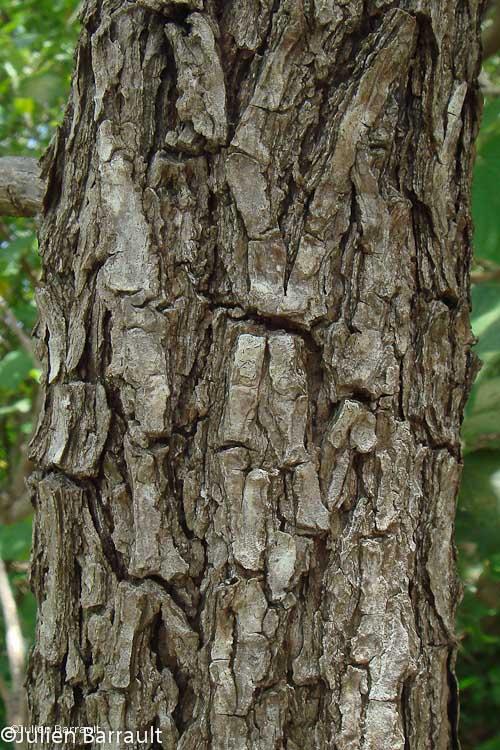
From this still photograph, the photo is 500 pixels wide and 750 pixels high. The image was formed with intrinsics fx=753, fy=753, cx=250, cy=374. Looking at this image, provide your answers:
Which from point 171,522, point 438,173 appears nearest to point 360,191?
point 438,173

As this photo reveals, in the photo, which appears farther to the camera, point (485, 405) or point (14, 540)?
point (14, 540)

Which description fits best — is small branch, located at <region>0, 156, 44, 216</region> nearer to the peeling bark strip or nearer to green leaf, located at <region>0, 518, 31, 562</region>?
the peeling bark strip

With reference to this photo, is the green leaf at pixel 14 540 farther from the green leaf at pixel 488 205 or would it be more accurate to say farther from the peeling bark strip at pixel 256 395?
the green leaf at pixel 488 205

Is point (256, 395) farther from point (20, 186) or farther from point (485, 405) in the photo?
point (485, 405)

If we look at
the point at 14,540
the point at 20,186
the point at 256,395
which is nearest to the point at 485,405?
the point at 256,395

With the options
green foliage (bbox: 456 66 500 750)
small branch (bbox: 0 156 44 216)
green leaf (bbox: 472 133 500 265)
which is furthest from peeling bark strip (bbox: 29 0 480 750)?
green leaf (bbox: 472 133 500 265)

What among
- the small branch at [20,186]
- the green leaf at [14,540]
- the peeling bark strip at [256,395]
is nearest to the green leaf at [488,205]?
the peeling bark strip at [256,395]

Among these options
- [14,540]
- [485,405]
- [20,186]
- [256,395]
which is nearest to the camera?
[256,395]
